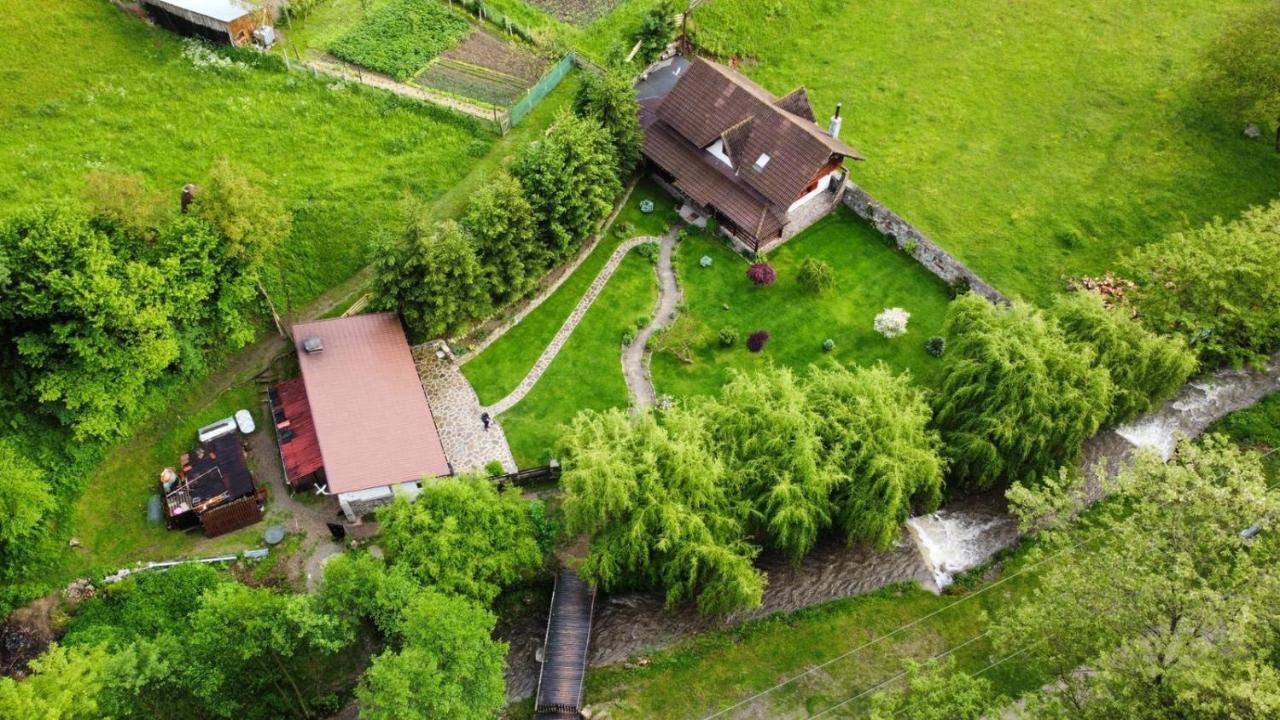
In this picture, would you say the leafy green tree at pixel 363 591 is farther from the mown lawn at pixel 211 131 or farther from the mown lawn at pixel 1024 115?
the mown lawn at pixel 1024 115

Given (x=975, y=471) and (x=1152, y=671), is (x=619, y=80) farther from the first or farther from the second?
(x=1152, y=671)

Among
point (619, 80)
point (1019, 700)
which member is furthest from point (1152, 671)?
point (619, 80)

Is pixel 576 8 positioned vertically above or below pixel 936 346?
above

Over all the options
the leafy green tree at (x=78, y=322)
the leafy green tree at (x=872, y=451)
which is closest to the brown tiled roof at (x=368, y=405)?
the leafy green tree at (x=78, y=322)

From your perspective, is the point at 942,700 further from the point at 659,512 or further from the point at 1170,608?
the point at 659,512

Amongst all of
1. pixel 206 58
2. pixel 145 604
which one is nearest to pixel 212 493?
pixel 145 604
